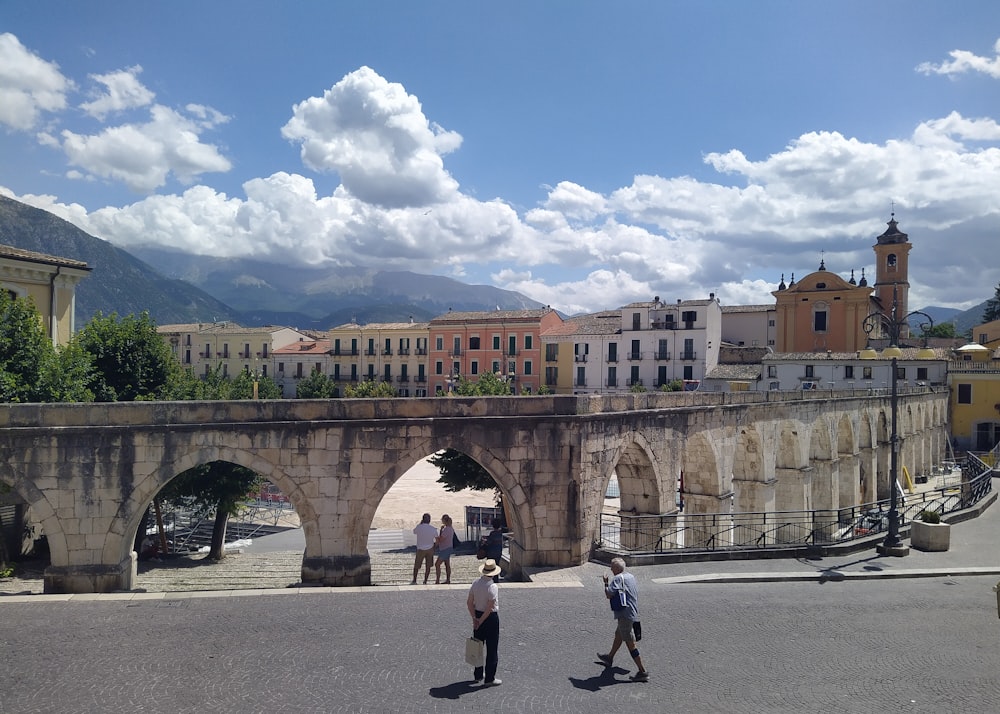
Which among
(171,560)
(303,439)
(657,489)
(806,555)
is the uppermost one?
(303,439)

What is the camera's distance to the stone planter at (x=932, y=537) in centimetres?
1465

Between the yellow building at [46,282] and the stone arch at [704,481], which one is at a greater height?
the yellow building at [46,282]

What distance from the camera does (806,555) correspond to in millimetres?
13984

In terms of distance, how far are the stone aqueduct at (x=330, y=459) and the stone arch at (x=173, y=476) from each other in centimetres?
3

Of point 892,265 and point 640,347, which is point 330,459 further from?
point 892,265

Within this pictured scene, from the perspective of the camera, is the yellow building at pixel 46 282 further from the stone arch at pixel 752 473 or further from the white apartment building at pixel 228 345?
the white apartment building at pixel 228 345

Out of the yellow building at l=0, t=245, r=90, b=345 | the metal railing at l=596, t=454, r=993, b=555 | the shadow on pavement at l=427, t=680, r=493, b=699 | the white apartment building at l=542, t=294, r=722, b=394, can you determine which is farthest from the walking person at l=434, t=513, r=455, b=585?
the white apartment building at l=542, t=294, r=722, b=394

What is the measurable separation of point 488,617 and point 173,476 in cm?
783

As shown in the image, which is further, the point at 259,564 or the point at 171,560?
the point at 171,560

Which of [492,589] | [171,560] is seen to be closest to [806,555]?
[492,589]

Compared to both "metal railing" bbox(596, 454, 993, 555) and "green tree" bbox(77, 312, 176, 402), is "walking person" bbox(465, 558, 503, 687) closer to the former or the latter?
"metal railing" bbox(596, 454, 993, 555)

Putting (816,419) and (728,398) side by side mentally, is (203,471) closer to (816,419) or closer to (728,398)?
(728,398)

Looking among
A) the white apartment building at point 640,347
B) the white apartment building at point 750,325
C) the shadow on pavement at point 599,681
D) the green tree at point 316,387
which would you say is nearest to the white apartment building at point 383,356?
the green tree at point 316,387

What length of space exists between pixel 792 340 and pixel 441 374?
3298 cm
